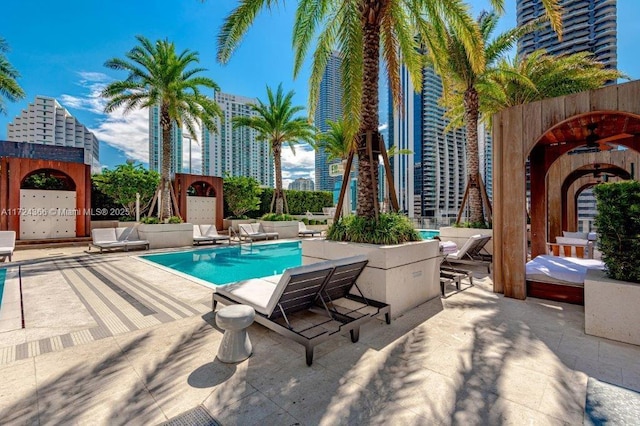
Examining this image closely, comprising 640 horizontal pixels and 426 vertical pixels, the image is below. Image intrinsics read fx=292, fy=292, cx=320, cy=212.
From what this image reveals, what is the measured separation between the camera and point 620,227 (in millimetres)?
3939

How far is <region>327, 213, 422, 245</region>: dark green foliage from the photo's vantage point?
5211 mm

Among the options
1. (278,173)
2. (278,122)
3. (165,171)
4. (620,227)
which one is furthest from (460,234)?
(165,171)

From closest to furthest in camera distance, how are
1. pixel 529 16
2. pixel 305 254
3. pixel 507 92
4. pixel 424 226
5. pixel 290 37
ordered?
1. pixel 305 254
2. pixel 290 37
3. pixel 507 92
4. pixel 424 226
5. pixel 529 16

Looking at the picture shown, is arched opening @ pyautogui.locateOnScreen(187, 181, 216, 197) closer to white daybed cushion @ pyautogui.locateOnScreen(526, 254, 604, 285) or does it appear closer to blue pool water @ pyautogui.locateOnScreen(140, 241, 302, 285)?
blue pool water @ pyautogui.locateOnScreen(140, 241, 302, 285)

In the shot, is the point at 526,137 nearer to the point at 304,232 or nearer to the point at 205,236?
the point at 205,236

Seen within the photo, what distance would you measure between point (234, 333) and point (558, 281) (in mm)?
5609

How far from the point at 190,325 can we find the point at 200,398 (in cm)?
192

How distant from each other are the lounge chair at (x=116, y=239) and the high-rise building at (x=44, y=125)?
215ft

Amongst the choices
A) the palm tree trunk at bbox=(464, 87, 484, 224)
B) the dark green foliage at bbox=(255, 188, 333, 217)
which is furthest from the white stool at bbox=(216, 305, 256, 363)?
the dark green foliage at bbox=(255, 188, 333, 217)

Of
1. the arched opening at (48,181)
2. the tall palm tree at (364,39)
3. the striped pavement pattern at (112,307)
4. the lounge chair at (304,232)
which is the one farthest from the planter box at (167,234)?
the tall palm tree at (364,39)

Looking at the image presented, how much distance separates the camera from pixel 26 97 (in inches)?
534

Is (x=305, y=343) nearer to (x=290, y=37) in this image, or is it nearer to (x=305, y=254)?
(x=305, y=254)

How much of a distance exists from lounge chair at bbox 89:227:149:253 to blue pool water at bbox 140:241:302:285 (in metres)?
1.81

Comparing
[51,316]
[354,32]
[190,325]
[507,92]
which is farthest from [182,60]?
[507,92]
